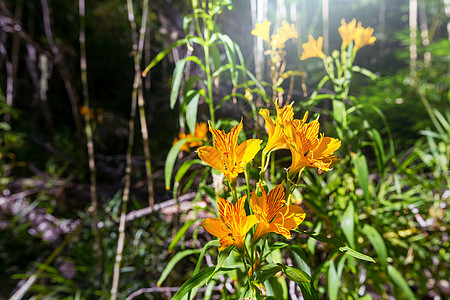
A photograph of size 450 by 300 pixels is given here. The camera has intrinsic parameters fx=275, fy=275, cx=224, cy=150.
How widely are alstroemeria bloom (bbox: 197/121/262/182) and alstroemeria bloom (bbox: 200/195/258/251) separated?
3cm

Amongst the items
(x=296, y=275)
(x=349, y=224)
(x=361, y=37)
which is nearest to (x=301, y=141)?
(x=296, y=275)

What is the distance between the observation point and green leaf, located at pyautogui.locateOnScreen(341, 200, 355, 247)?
1.37 ft

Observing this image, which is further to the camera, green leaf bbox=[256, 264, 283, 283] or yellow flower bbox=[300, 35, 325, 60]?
yellow flower bbox=[300, 35, 325, 60]

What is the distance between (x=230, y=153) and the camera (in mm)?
234

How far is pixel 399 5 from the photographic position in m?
2.02

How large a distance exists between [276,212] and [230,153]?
64 mm

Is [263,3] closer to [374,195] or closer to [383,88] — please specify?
[374,195]

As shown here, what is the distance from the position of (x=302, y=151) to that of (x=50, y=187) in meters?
1.49

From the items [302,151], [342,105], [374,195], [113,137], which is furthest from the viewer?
[113,137]

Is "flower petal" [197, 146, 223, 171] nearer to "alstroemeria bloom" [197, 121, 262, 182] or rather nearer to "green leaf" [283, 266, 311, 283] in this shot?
"alstroemeria bloom" [197, 121, 262, 182]

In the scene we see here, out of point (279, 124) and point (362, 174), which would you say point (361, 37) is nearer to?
point (362, 174)

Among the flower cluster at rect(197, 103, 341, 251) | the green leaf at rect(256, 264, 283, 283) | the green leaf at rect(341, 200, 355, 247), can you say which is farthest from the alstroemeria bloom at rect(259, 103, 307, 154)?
the green leaf at rect(341, 200, 355, 247)

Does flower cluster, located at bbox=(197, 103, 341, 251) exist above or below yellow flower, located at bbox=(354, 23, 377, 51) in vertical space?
below

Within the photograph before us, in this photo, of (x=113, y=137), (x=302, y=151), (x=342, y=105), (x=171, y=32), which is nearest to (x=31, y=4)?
(x=113, y=137)
